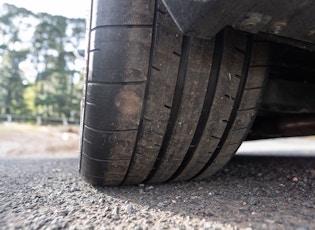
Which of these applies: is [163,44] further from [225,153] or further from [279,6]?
[225,153]

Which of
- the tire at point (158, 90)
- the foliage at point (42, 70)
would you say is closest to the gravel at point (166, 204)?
the tire at point (158, 90)

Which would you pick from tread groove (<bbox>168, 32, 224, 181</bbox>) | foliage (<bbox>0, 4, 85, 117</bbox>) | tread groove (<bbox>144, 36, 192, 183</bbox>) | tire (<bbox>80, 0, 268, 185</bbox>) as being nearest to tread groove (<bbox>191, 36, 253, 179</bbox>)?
tire (<bbox>80, 0, 268, 185</bbox>)

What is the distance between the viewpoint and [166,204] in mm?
1119

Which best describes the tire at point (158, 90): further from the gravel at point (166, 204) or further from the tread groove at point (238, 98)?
the gravel at point (166, 204)

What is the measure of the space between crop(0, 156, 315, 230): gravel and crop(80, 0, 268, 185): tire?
0.15m

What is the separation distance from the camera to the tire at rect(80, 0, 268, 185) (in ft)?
3.32

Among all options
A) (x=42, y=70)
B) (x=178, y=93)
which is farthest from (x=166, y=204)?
(x=42, y=70)

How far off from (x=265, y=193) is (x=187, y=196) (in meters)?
0.34

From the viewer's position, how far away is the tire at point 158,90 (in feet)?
3.32

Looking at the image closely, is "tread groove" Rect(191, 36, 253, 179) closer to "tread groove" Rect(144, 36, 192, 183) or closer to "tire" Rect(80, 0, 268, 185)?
"tire" Rect(80, 0, 268, 185)

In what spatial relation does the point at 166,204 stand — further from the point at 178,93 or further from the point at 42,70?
the point at 42,70

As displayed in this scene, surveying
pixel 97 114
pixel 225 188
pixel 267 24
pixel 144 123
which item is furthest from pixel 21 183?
pixel 267 24

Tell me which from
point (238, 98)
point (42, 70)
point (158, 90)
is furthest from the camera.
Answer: point (42, 70)

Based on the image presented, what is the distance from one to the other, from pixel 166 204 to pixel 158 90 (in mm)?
436
